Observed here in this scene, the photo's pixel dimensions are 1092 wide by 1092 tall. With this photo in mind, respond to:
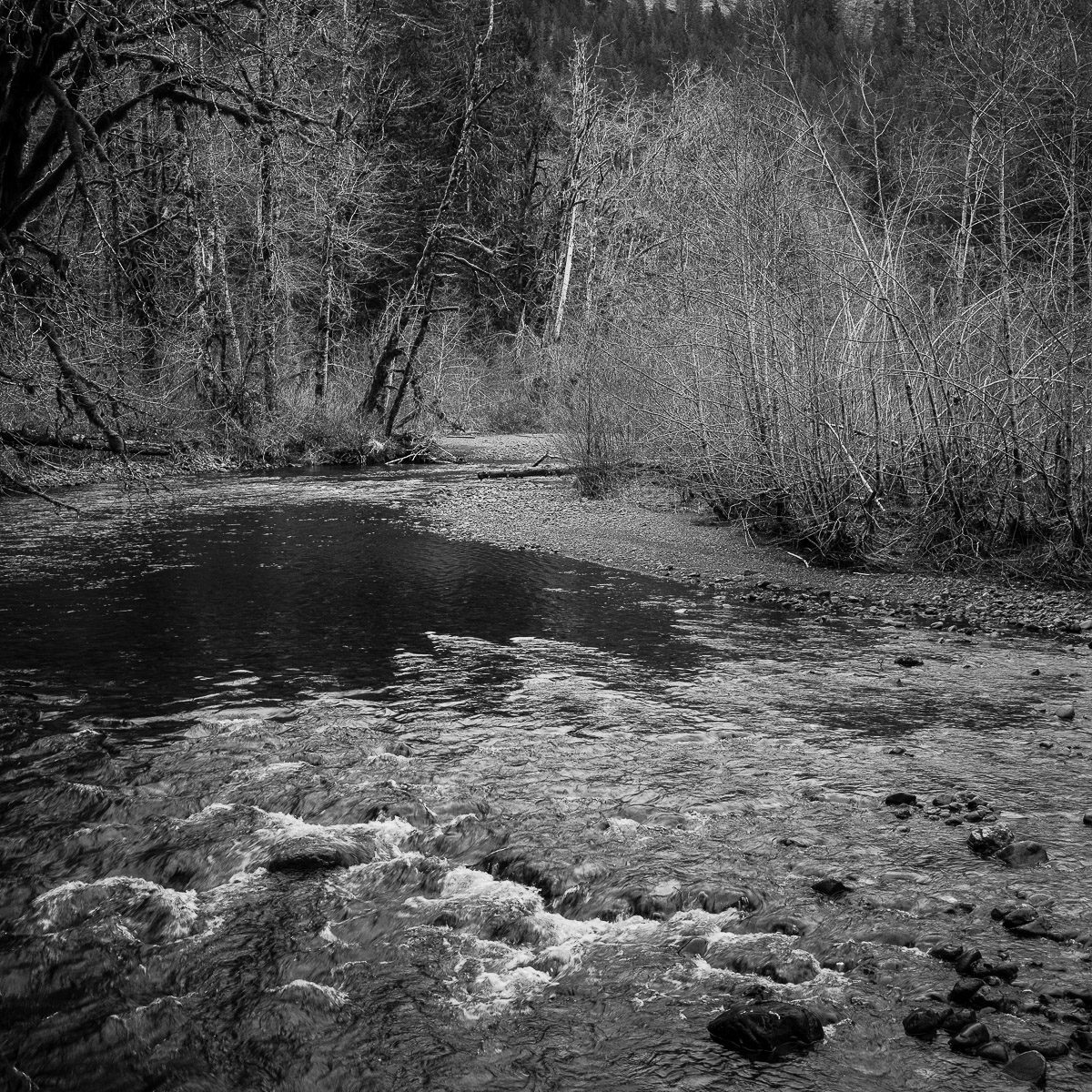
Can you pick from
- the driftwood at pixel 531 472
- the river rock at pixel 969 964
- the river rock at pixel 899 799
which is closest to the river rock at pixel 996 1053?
the river rock at pixel 969 964

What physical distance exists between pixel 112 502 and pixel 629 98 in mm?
29527

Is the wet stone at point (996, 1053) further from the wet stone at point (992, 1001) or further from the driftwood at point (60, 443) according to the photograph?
the driftwood at point (60, 443)

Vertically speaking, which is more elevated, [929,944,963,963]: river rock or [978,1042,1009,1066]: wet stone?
[929,944,963,963]: river rock

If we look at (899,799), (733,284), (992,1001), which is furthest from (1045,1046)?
(733,284)

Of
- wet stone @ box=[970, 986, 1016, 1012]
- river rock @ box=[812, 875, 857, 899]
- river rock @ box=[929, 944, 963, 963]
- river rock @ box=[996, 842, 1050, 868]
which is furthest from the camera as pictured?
river rock @ box=[996, 842, 1050, 868]

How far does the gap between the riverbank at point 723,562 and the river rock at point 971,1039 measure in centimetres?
598

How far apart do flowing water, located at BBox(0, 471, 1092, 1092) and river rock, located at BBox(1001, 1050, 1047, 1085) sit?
50 mm

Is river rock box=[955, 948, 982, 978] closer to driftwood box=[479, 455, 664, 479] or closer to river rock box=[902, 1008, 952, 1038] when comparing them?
river rock box=[902, 1008, 952, 1038]

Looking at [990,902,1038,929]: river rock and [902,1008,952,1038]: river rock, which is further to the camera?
[990,902,1038,929]: river rock

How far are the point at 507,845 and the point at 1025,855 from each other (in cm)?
253

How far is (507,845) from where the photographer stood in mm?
5184

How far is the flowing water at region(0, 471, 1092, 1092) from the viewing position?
367cm

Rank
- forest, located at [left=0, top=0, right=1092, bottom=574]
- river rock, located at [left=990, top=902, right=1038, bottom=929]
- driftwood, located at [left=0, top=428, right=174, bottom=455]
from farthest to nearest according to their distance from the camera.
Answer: forest, located at [left=0, top=0, right=1092, bottom=574] < driftwood, located at [left=0, top=428, right=174, bottom=455] < river rock, located at [left=990, top=902, right=1038, bottom=929]

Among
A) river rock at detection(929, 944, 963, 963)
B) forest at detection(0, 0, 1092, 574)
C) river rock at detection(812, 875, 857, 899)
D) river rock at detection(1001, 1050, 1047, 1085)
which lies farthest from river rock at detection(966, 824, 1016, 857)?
forest at detection(0, 0, 1092, 574)
